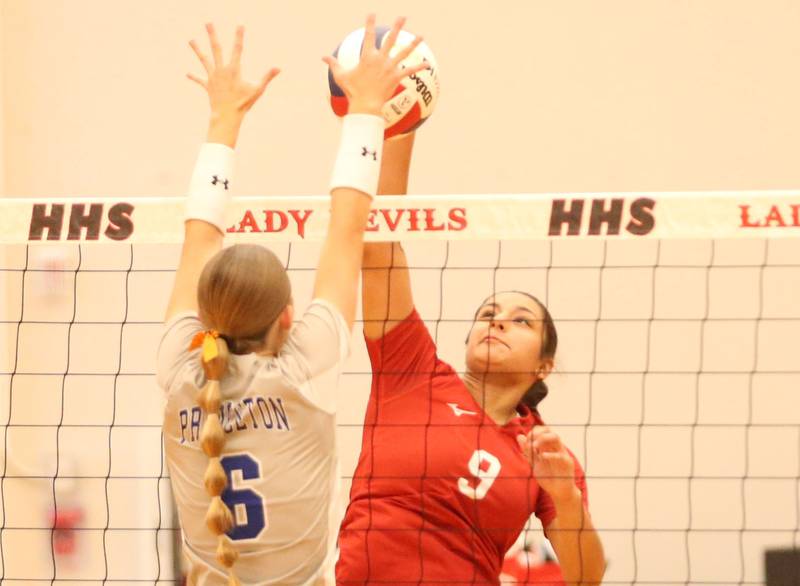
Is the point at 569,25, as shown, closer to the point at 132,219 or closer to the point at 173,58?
the point at 173,58

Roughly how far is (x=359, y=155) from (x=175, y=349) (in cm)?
53

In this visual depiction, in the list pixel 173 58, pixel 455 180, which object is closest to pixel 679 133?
pixel 455 180

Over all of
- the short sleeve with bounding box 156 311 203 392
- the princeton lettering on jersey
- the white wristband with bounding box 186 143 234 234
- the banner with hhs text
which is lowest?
the princeton lettering on jersey

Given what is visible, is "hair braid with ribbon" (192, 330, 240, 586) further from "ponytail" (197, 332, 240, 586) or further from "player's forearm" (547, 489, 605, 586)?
"player's forearm" (547, 489, 605, 586)

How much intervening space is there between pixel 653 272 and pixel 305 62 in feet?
6.32

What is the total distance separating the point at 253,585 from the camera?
223 cm

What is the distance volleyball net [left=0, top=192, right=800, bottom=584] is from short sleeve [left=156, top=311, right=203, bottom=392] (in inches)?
113

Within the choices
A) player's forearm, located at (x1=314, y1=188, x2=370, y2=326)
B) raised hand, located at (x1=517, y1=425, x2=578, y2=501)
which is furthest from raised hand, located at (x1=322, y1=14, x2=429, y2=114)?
raised hand, located at (x1=517, y1=425, x2=578, y2=501)

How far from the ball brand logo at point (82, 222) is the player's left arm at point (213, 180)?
2.12 feet

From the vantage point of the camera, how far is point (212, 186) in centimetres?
253

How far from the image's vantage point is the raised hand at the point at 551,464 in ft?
10.2

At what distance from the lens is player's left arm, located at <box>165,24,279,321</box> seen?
7.79 feet

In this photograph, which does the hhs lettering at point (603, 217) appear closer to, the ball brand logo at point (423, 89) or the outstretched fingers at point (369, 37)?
the ball brand logo at point (423, 89)

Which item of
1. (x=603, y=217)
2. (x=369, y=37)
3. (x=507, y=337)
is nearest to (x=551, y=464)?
(x=507, y=337)
